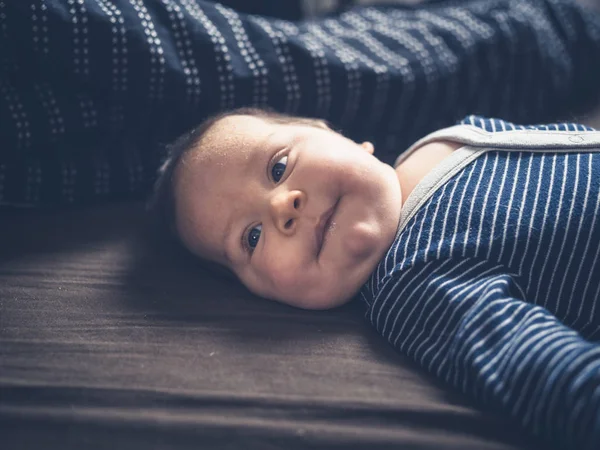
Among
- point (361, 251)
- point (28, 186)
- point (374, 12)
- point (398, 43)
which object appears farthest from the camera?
point (374, 12)

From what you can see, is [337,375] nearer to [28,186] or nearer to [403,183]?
[403,183]

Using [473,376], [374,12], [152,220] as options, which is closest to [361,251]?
[473,376]

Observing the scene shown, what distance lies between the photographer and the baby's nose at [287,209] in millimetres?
742

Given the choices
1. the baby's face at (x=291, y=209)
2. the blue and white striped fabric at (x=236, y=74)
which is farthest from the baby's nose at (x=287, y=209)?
the blue and white striped fabric at (x=236, y=74)

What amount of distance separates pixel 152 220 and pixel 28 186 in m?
0.19

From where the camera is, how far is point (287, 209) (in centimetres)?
74

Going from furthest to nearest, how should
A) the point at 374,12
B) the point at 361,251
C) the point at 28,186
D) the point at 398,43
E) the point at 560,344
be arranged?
the point at 374,12 < the point at 398,43 < the point at 28,186 < the point at 361,251 < the point at 560,344

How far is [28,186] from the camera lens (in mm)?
912

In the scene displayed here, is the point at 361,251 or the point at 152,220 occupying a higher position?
the point at 361,251

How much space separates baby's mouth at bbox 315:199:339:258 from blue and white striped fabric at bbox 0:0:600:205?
294 millimetres

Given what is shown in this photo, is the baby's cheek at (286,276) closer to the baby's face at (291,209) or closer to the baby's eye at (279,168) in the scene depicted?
the baby's face at (291,209)

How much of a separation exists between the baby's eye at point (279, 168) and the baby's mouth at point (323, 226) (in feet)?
0.28

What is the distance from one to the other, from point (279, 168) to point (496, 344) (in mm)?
358

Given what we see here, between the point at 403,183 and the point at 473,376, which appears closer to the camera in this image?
the point at 473,376
